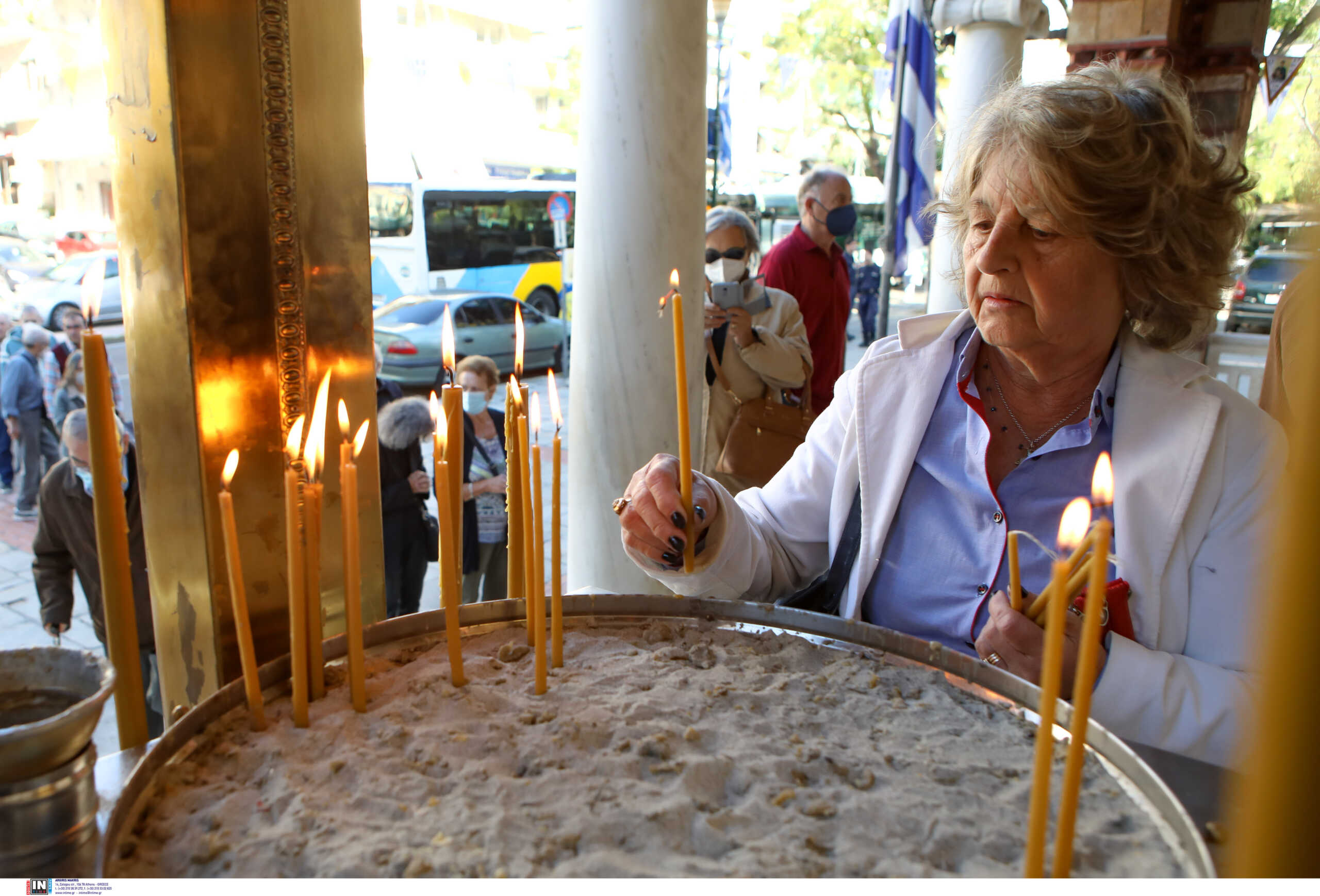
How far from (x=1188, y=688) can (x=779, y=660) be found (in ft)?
2.01

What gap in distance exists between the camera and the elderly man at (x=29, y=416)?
22.7ft

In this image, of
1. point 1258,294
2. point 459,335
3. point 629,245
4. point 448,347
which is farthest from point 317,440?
point 459,335

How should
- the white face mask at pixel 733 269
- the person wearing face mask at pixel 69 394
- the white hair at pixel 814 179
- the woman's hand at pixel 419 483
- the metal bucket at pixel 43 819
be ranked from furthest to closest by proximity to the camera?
the person wearing face mask at pixel 69 394 → the white hair at pixel 814 179 → the white face mask at pixel 733 269 → the woman's hand at pixel 419 483 → the metal bucket at pixel 43 819

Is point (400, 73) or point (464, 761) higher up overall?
point (400, 73)

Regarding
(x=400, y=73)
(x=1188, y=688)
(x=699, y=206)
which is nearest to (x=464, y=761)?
(x=1188, y=688)

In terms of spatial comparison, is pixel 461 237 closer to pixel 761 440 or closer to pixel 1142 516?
pixel 761 440

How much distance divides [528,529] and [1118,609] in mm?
882

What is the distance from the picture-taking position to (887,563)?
63.5 inches

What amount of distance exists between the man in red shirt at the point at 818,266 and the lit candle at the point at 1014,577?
3.58 m

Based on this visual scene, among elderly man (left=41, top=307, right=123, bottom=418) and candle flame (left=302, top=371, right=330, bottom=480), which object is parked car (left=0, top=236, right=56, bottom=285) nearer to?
elderly man (left=41, top=307, right=123, bottom=418)

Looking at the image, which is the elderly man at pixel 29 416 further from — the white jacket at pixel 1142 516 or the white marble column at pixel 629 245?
the white jacket at pixel 1142 516

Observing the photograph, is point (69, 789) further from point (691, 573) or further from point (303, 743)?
point (691, 573)

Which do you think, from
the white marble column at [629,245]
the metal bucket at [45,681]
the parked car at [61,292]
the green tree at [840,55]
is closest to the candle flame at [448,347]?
the metal bucket at [45,681]

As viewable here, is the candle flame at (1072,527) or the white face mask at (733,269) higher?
the white face mask at (733,269)
